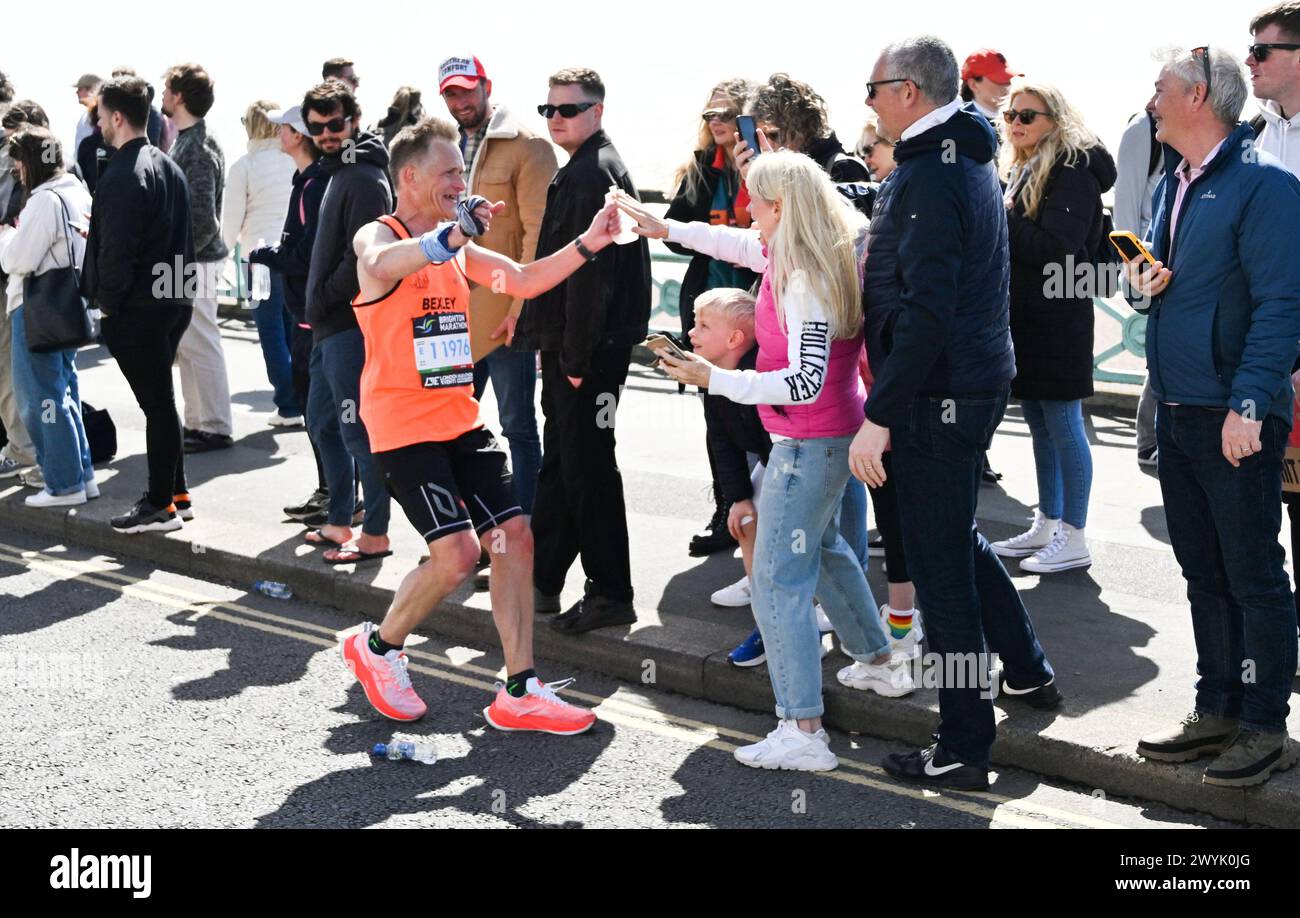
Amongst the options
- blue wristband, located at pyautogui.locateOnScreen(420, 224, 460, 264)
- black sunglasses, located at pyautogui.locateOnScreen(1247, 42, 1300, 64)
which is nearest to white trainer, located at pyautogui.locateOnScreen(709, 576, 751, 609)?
blue wristband, located at pyautogui.locateOnScreen(420, 224, 460, 264)

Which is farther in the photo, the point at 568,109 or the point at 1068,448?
the point at 1068,448

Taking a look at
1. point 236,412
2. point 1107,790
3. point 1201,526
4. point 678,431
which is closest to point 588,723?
point 1107,790

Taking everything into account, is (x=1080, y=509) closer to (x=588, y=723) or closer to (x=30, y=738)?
(x=588, y=723)

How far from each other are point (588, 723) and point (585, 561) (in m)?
1.05

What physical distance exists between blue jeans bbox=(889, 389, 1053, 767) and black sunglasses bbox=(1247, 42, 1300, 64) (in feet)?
5.98

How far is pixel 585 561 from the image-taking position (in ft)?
21.7

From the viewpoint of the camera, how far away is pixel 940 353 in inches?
191

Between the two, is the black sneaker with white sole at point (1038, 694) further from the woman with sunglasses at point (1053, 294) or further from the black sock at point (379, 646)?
the black sock at point (379, 646)

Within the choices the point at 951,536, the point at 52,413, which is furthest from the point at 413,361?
the point at 52,413

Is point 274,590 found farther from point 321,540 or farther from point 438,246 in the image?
point 438,246

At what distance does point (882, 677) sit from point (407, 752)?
172 centimetres

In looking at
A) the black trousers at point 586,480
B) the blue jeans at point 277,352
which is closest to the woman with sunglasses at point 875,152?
the black trousers at point 586,480

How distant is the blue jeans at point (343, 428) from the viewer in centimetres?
716
